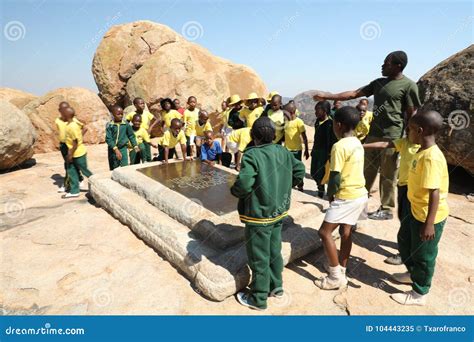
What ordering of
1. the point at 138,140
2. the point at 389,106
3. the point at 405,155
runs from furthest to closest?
the point at 138,140 < the point at 389,106 < the point at 405,155

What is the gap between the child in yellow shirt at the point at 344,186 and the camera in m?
2.54

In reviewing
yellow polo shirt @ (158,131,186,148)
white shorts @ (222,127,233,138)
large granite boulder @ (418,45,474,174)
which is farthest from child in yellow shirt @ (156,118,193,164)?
large granite boulder @ (418,45,474,174)

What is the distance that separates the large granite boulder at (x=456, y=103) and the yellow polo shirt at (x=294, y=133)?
2.59 metres

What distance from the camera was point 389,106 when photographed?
3822mm

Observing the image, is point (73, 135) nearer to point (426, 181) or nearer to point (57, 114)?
point (57, 114)

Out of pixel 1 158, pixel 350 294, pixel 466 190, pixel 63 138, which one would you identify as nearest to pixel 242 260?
pixel 350 294

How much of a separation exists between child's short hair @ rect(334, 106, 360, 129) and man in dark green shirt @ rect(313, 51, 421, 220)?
125 cm

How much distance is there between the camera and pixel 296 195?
4117 millimetres

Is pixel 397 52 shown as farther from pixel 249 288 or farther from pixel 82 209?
pixel 82 209

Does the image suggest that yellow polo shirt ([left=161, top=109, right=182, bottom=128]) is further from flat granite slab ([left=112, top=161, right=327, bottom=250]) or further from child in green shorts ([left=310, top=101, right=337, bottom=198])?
child in green shorts ([left=310, top=101, right=337, bottom=198])

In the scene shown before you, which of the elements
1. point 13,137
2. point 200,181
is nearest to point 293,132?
point 200,181

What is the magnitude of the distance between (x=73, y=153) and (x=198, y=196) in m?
2.60

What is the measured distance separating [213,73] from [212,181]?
700cm

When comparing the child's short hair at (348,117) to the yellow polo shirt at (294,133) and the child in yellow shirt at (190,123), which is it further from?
the child in yellow shirt at (190,123)
